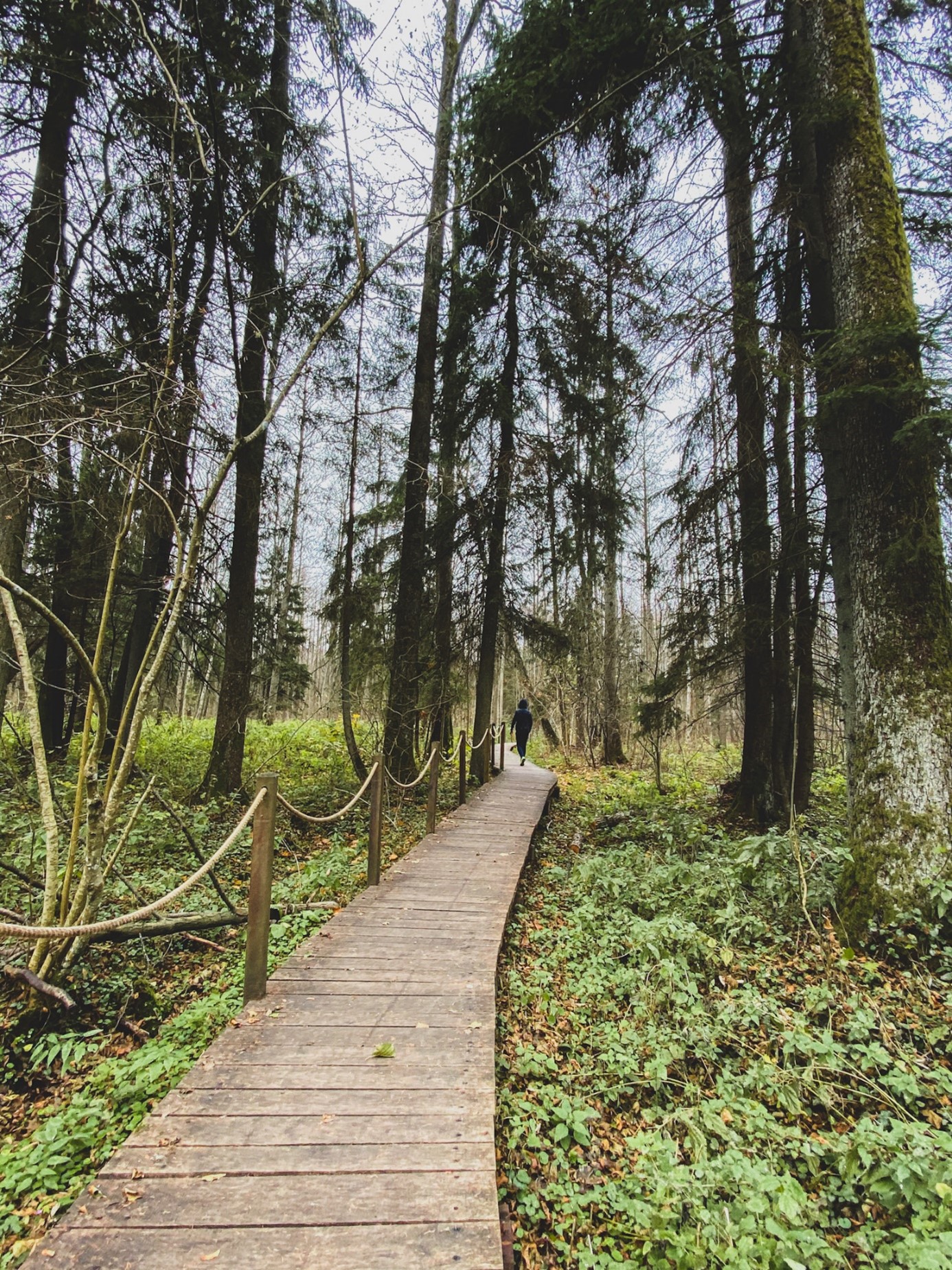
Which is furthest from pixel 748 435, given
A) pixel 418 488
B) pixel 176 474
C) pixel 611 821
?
pixel 176 474

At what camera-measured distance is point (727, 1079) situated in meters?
3.25

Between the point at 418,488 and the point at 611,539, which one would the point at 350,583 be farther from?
the point at 611,539

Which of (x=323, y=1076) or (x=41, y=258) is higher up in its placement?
(x=41, y=258)

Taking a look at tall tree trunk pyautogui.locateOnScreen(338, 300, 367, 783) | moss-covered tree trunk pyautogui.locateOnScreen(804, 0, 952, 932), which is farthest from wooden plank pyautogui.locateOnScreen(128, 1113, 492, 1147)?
tall tree trunk pyautogui.locateOnScreen(338, 300, 367, 783)

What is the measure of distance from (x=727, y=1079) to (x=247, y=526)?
8776mm

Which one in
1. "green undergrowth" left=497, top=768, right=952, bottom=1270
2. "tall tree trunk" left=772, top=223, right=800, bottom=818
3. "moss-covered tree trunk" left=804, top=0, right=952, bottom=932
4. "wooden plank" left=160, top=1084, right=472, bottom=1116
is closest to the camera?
"green undergrowth" left=497, top=768, right=952, bottom=1270

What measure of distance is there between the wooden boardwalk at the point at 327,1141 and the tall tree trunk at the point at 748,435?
18.0 ft

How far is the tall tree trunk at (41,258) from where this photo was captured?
5.45 meters

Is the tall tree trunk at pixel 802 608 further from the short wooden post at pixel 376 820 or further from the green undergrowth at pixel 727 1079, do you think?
the short wooden post at pixel 376 820

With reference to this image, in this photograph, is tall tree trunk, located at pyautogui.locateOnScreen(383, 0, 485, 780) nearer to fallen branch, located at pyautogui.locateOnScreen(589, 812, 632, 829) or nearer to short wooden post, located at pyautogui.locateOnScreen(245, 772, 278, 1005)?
fallen branch, located at pyautogui.locateOnScreen(589, 812, 632, 829)

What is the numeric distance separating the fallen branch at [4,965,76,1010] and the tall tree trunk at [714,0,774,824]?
697 centimetres

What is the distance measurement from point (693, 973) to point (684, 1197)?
1.93m

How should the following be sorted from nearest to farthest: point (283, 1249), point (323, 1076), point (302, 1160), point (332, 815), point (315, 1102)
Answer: point (283, 1249) < point (302, 1160) < point (315, 1102) < point (323, 1076) < point (332, 815)

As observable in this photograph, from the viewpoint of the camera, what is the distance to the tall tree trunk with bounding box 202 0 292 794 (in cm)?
875
